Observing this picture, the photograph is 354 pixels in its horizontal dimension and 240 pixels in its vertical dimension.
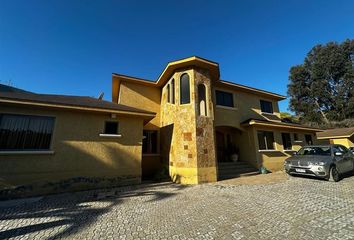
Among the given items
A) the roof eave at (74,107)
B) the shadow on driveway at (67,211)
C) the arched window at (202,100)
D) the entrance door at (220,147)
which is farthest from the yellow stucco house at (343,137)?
the roof eave at (74,107)

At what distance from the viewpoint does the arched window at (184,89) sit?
9771mm

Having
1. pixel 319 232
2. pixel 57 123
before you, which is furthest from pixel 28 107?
pixel 319 232

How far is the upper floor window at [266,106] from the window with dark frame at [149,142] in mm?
10867

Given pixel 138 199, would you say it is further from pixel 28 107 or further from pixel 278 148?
pixel 278 148

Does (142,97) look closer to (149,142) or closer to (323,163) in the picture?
(149,142)

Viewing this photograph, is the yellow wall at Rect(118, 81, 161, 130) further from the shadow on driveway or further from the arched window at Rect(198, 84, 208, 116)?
the shadow on driveway

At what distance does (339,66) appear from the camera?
31.9 meters

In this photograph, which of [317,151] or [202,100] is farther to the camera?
[202,100]

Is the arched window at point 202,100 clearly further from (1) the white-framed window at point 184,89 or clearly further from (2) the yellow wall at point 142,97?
(2) the yellow wall at point 142,97

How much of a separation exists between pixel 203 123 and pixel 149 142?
4834 millimetres

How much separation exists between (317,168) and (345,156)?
3118mm

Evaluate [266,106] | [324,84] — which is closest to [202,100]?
[266,106]

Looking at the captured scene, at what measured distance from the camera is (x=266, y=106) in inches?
620

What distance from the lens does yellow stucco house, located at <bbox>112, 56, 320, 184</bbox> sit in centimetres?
905
